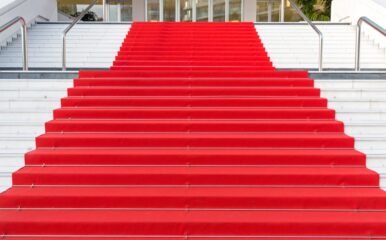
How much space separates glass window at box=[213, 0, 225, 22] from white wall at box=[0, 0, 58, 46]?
6.35 meters

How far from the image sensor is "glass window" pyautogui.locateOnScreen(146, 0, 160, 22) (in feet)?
58.4

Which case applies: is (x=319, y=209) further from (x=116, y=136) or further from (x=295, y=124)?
(x=116, y=136)

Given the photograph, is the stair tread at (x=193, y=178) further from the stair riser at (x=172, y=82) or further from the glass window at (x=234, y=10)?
the glass window at (x=234, y=10)

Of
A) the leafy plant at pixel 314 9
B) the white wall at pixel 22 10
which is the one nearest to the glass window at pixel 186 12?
the leafy plant at pixel 314 9

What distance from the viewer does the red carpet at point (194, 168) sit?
384cm

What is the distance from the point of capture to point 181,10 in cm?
1767

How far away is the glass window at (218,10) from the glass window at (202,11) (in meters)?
0.31

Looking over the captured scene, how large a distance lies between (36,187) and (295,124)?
2.94 metres

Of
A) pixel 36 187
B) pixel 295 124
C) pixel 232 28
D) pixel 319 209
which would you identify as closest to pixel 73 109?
pixel 36 187

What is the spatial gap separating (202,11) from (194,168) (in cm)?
1382

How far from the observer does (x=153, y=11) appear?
58.5 ft

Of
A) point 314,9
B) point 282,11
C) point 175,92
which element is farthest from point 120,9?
point 175,92

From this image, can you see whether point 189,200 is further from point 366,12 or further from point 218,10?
point 218,10

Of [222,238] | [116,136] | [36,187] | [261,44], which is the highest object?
[261,44]
